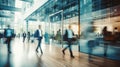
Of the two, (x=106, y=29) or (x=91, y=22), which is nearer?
(x=106, y=29)

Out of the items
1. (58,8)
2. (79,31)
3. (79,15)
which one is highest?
(58,8)

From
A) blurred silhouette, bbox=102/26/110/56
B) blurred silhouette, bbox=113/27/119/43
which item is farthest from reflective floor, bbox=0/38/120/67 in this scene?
blurred silhouette, bbox=113/27/119/43

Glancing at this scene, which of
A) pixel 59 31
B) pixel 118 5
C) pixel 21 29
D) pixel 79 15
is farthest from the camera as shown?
pixel 21 29

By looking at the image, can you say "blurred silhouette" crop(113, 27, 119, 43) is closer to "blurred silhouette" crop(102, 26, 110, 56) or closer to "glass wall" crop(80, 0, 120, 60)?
"glass wall" crop(80, 0, 120, 60)

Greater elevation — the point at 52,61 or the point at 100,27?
the point at 100,27

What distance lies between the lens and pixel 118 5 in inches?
274

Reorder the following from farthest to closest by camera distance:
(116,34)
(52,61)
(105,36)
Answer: (105,36), (116,34), (52,61)

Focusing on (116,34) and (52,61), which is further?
(116,34)

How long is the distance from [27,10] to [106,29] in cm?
944

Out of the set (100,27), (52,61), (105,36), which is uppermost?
(100,27)

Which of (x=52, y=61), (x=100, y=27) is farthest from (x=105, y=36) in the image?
(x=52, y=61)

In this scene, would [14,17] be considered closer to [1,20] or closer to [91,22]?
[1,20]

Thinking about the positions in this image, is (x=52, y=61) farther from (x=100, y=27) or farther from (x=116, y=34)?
(x=100, y=27)

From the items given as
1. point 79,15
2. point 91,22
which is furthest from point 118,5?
point 79,15
